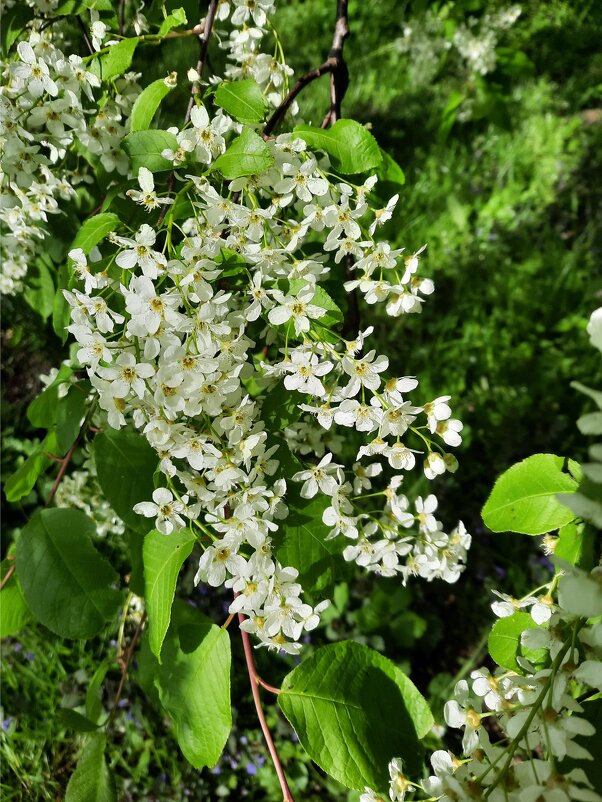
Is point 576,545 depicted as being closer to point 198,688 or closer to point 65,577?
point 198,688

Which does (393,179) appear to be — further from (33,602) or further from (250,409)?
(33,602)

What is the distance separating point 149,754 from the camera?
2.04 m

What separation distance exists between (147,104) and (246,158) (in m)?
0.27

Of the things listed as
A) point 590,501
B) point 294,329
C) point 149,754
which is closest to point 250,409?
point 294,329

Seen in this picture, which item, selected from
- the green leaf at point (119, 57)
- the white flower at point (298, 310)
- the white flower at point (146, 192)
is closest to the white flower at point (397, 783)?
the white flower at point (298, 310)

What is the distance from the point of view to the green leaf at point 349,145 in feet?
2.94

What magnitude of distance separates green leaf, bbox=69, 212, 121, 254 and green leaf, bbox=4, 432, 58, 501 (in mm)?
416

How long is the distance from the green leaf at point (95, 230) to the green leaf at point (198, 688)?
57 cm

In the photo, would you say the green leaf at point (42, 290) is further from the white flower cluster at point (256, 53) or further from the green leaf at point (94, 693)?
the green leaf at point (94, 693)

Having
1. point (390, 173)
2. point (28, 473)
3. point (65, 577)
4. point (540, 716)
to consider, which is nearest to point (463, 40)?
point (390, 173)

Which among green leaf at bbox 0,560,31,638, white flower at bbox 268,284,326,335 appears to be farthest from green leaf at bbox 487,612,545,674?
green leaf at bbox 0,560,31,638

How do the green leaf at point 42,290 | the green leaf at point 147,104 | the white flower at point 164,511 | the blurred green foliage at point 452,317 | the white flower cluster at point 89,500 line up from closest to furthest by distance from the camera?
the white flower at point 164,511 → the green leaf at point 147,104 → the green leaf at point 42,290 → the white flower cluster at point 89,500 → the blurred green foliage at point 452,317

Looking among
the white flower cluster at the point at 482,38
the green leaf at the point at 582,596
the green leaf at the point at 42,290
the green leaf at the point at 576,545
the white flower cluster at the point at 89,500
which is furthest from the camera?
the white flower cluster at the point at 482,38

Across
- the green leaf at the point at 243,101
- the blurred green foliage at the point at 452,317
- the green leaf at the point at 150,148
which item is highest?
the green leaf at the point at 243,101
